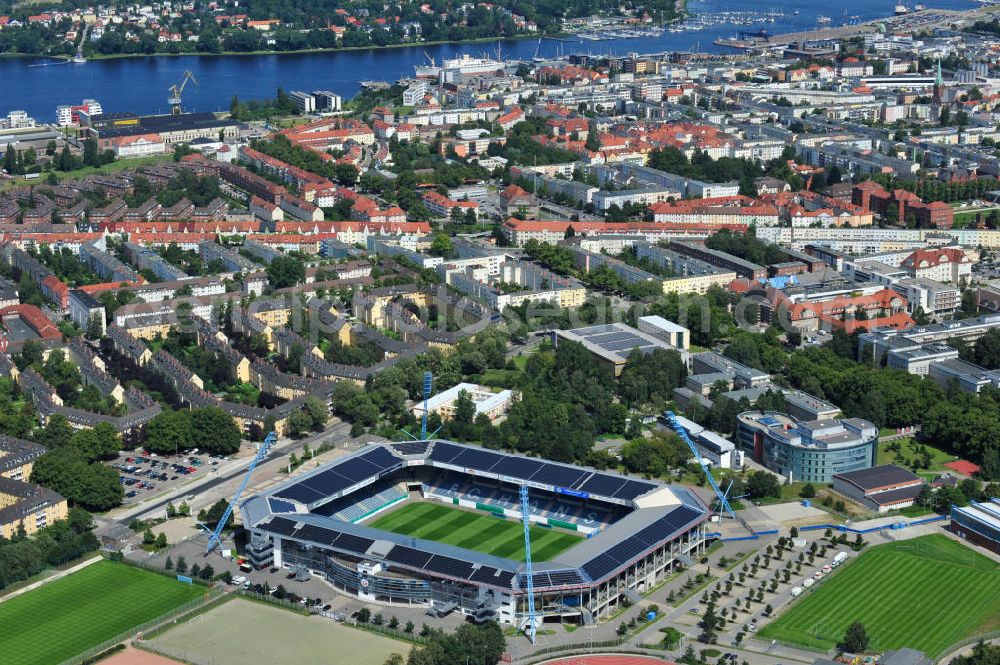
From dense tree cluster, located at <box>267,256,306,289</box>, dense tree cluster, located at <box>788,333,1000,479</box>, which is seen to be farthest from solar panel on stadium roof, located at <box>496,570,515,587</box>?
dense tree cluster, located at <box>267,256,306,289</box>

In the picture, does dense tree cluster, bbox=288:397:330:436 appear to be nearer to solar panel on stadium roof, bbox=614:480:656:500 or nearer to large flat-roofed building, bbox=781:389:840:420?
solar panel on stadium roof, bbox=614:480:656:500

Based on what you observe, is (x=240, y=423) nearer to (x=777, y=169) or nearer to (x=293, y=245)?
(x=293, y=245)

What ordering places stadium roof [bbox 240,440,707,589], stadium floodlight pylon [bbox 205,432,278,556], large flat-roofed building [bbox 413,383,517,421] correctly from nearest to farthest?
stadium roof [bbox 240,440,707,589] → stadium floodlight pylon [bbox 205,432,278,556] → large flat-roofed building [bbox 413,383,517,421]

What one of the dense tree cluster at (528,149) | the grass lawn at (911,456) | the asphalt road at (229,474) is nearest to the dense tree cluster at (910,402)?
the grass lawn at (911,456)

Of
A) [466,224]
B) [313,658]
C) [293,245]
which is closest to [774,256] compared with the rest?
[466,224]

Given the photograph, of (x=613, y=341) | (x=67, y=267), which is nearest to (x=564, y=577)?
(x=613, y=341)

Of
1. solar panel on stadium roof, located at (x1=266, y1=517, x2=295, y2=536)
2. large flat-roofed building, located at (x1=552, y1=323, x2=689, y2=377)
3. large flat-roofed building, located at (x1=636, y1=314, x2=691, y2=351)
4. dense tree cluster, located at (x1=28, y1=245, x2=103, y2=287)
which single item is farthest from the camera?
dense tree cluster, located at (x1=28, y1=245, x2=103, y2=287)

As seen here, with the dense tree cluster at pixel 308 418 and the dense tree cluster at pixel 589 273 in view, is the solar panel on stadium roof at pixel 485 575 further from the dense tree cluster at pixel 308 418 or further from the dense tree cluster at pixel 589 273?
the dense tree cluster at pixel 589 273
